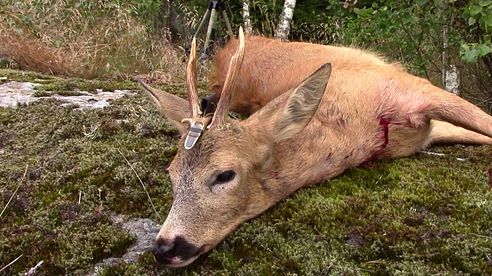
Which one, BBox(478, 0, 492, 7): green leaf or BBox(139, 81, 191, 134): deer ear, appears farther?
BBox(478, 0, 492, 7): green leaf

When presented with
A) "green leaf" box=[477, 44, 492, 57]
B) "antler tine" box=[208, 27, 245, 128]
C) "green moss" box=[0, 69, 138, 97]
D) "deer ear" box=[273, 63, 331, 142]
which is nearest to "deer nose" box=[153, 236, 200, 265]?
"antler tine" box=[208, 27, 245, 128]

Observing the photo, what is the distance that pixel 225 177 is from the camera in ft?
9.96

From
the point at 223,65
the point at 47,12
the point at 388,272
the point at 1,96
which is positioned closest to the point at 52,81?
the point at 1,96

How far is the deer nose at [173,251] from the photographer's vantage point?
2684mm

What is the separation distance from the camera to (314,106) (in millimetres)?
3211

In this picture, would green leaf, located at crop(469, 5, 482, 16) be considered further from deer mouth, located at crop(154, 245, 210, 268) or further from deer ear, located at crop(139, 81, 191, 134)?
deer mouth, located at crop(154, 245, 210, 268)

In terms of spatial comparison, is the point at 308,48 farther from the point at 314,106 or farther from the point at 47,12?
the point at 47,12

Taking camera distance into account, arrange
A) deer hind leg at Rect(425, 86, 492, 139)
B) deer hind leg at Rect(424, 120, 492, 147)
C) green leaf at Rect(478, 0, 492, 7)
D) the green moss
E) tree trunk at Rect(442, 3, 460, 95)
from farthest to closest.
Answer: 1. tree trunk at Rect(442, 3, 460, 95)
2. the green moss
3. green leaf at Rect(478, 0, 492, 7)
4. deer hind leg at Rect(424, 120, 492, 147)
5. deer hind leg at Rect(425, 86, 492, 139)

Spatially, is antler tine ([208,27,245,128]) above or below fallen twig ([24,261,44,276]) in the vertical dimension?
above

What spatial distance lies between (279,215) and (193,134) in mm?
540

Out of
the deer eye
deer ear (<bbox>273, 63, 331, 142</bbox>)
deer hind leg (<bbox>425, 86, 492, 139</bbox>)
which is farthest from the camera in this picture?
deer hind leg (<bbox>425, 86, 492, 139</bbox>)

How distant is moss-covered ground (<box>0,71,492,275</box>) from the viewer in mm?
2670

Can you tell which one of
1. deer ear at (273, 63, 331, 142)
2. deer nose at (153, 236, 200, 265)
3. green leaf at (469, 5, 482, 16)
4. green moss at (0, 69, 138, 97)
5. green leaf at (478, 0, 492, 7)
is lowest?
green moss at (0, 69, 138, 97)

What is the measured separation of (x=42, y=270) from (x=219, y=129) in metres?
0.98
